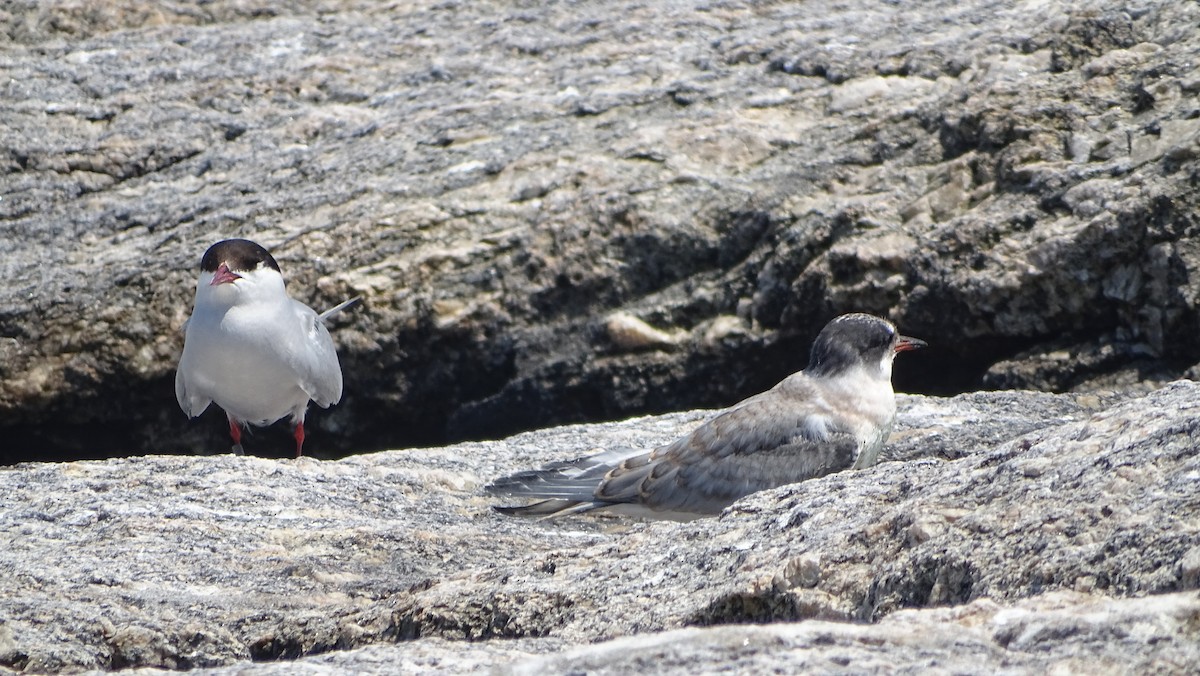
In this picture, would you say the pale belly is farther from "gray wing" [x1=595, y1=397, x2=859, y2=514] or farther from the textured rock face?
"gray wing" [x1=595, y1=397, x2=859, y2=514]

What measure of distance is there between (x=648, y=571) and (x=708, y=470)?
206 cm

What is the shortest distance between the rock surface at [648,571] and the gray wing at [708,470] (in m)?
0.13

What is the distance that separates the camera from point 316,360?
680 centimetres

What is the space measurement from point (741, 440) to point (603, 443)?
0.95m

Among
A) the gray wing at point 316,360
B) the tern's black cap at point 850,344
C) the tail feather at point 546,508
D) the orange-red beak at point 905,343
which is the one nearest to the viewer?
the tail feather at point 546,508

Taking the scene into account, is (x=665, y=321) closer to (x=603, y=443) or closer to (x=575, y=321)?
(x=575, y=321)

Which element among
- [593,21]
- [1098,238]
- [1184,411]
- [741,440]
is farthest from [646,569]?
[593,21]

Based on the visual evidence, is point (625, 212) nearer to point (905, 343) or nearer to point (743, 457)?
point (905, 343)

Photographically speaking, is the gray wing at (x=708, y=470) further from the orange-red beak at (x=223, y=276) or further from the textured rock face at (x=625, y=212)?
the orange-red beak at (x=223, y=276)

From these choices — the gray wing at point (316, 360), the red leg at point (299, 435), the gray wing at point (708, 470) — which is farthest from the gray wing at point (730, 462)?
the red leg at point (299, 435)

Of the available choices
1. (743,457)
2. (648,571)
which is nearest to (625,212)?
(743,457)

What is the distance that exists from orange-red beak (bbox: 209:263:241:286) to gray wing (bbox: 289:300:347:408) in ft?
1.44

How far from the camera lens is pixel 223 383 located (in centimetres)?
682

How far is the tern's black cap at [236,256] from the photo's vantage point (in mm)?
6613
